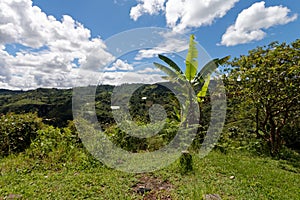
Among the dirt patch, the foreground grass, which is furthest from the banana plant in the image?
the dirt patch

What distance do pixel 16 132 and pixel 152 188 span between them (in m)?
4.23

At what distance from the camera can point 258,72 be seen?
23.4 ft

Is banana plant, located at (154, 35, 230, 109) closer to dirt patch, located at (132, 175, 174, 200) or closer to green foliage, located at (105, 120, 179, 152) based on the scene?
green foliage, located at (105, 120, 179, 152)

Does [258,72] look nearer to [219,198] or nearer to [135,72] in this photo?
[135,72]

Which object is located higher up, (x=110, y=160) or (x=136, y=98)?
(x=136, y=98)

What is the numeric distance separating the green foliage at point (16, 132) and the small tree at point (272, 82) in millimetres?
6829

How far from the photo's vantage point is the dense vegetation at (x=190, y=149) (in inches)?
149

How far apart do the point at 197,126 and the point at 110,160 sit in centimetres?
367

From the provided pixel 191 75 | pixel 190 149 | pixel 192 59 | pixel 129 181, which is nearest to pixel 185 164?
pixel 129 181

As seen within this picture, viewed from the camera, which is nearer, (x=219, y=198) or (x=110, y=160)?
(x=219, y=198)

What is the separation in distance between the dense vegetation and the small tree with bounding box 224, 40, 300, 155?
28 millimetres

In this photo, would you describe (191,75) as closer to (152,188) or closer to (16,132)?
(152,188)

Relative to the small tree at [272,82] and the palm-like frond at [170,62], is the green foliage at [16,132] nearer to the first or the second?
the palm-like frond at [170,62]

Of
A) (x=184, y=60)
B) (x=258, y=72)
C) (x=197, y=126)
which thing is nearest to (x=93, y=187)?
(x=197, y=126)
